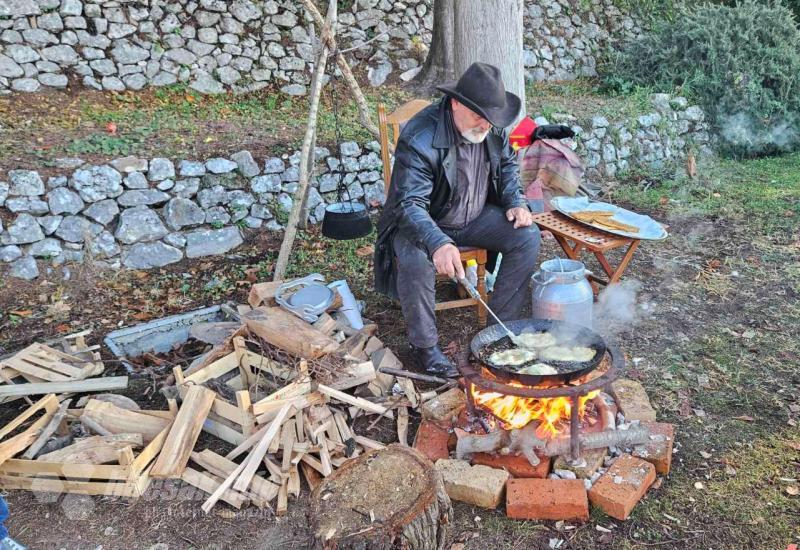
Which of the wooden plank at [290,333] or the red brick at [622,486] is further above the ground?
the wooden plank at [290,333]

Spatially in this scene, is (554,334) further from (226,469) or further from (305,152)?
(305,152)

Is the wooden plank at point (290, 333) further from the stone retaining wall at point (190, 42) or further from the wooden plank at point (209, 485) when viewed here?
Answer: the stone retaining wall at point (190, 42)

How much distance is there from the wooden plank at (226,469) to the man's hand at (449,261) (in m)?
1.46

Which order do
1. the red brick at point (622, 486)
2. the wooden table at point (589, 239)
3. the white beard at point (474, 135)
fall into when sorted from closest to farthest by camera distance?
the red brick at point (622, 486) → the white beard at point (474, 135) → the wooden table at point (589, 239)

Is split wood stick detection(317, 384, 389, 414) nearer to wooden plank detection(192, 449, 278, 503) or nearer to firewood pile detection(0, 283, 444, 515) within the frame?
firewood pile detection(0, 283, 444, 515)

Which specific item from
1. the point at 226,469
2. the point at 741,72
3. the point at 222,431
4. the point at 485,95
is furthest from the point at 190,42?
the point at 741,72

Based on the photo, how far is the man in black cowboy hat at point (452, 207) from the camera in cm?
380

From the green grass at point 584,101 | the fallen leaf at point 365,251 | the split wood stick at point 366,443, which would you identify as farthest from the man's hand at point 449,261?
the green grass at point 584,101

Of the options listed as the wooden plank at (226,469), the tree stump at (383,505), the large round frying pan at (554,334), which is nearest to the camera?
the tree stump at (383,505)

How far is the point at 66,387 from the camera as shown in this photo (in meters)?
3.88

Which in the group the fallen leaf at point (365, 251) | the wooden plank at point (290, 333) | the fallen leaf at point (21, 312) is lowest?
the fallen leaf at point (21, 312)

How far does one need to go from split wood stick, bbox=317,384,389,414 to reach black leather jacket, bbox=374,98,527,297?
37.1 inches

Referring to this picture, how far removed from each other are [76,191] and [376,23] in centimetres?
500

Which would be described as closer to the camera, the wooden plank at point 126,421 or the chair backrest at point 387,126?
the wooden plank at point 126,421
